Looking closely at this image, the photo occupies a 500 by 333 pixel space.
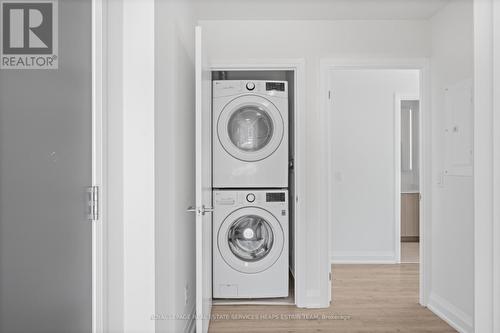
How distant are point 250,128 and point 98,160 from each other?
2.07 metres

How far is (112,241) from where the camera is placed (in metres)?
1.51

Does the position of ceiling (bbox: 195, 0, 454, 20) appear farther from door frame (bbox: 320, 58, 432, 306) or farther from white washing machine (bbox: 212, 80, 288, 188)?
white washing machine (bbox: 212, 80, 288, 188)

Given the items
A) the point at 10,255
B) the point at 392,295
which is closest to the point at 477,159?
the point at 10,255

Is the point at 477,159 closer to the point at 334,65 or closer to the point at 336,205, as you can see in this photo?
the point at 334,65

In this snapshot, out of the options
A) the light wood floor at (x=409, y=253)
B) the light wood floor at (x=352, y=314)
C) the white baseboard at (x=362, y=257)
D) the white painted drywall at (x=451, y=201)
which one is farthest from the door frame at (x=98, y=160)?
the light wood floor at (x=409, y=253)

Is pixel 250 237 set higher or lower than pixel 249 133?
lower

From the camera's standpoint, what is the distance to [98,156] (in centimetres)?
143

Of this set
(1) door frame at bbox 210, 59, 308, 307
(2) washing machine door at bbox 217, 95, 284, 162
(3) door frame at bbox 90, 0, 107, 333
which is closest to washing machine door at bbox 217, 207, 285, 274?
(1) door frame at bbox 210, 59, 308, 307

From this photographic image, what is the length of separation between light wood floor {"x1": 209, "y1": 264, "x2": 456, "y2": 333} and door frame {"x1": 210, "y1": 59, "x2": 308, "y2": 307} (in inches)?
10.0

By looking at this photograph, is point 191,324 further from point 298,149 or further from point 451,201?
point 451,201

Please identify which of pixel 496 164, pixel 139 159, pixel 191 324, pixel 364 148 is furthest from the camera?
pixel 364 148

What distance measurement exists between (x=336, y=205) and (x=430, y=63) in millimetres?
2049

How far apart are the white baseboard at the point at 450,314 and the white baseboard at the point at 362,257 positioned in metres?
1.44

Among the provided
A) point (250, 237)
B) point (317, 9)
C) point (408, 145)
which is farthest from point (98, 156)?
point (408, 145)
